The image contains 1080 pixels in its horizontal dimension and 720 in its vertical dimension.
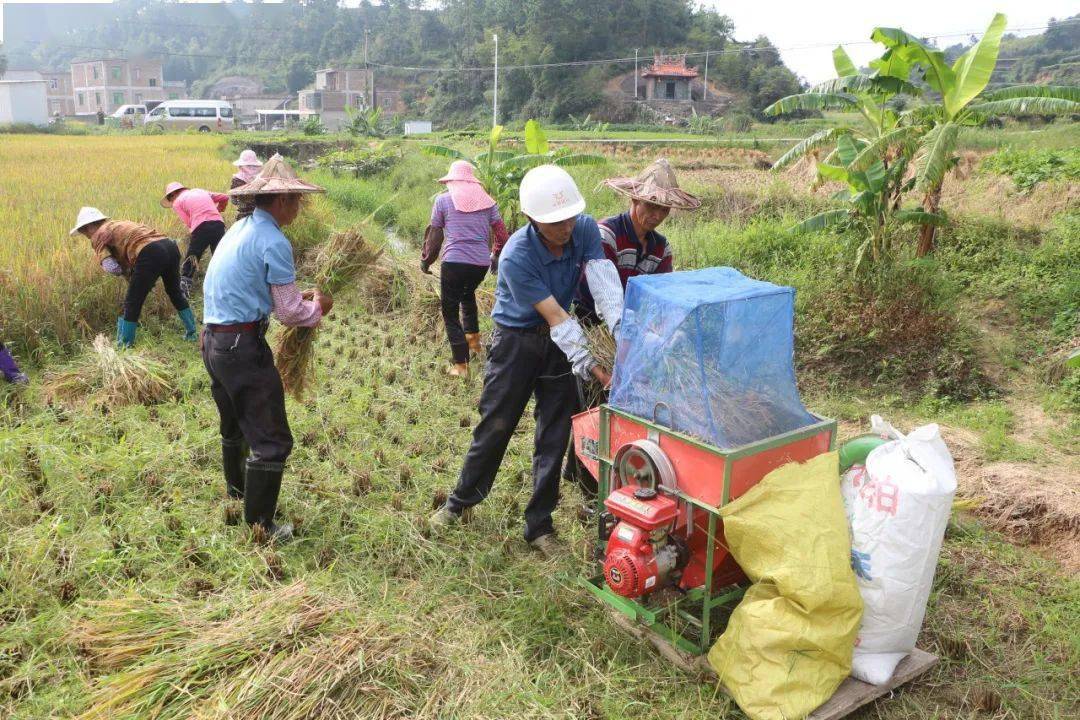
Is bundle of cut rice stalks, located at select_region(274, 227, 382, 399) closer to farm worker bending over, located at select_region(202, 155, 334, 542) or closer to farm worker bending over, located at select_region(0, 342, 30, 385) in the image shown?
farm worker bending over, located at select_region(202, 155, 334, 542)

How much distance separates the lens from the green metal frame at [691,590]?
255cm

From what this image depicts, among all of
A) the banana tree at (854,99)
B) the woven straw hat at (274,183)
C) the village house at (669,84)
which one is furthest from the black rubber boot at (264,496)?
the village house at (669,84)

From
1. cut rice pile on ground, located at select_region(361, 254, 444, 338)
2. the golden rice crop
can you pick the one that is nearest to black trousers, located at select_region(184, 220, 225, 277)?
the golden rice crop

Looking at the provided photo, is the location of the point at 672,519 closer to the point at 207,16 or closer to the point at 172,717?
the point at 172,717

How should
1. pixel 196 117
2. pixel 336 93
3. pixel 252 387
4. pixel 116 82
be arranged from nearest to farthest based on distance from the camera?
pixel 252 387
pixel 196 117
pixel 336 93
pixel 116 82

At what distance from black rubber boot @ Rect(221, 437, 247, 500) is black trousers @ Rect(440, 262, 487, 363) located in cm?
236

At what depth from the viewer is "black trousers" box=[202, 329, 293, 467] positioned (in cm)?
332

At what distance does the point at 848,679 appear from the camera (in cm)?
253

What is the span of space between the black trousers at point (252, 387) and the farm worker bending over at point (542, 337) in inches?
33.3

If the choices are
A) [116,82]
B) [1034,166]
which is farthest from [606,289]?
[116,82]

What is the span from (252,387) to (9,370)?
339 centimetres

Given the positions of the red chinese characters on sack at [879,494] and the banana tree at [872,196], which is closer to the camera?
the red chinese characters on sack at [879,494]

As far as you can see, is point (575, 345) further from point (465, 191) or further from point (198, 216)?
point (198, 216)

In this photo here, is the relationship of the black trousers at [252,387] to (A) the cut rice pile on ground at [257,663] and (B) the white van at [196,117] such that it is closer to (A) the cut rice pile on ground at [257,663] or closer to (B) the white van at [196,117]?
(A) the cut rice pile on ground at [257,663]
